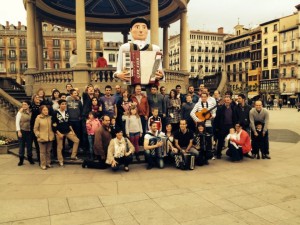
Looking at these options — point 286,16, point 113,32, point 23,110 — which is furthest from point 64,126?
point 286,16

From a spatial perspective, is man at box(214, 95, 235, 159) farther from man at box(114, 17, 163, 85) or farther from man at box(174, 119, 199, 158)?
man at box(114, 17, 163, 85)

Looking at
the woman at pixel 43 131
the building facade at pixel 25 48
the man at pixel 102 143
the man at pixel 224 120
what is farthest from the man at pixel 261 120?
the building facade at pixel 25 48

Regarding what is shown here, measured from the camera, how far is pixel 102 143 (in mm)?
7906

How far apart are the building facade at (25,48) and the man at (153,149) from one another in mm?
68812

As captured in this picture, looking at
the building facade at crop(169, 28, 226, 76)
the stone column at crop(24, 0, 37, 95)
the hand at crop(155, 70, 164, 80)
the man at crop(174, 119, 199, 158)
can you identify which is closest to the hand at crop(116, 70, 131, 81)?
the hand at crop(155, 70, 164, 80)

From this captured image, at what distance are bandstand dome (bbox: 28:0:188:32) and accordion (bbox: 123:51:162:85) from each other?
11326mm

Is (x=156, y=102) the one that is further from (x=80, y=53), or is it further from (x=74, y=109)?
(x=80, y=53)

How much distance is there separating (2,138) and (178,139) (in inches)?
291

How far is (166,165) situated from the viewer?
830 cm

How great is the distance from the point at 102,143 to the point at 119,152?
650 millimetres

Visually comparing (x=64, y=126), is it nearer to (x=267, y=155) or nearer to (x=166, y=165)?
(x=166, y=165)

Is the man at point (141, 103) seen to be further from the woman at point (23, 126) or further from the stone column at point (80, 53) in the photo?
the stone column at point (80, 53)

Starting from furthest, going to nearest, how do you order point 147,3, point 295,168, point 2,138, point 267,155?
point 147,3, point 2,138, point 267,155, point 295,168

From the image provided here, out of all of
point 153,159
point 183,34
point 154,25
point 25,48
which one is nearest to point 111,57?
point 25,48
